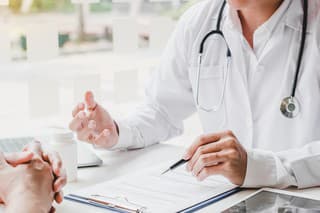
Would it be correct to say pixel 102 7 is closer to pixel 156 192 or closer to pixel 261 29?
pixel 261 29

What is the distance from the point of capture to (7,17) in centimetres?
238

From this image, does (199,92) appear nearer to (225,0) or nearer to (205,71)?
(205,71)

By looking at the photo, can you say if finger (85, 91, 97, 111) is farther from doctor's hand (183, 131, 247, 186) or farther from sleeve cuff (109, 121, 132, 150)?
doctor's hand (183, 131, 247, 186)

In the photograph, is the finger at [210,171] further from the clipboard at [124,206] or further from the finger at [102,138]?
the finger at [102,138]

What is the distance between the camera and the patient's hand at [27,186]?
3.55 ft

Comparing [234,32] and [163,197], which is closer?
[163,197]

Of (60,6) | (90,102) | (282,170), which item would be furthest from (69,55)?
(282,170)

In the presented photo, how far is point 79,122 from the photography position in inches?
61.2

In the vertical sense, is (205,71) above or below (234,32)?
below

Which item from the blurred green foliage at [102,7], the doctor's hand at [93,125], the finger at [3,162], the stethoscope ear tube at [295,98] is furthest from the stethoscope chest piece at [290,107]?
the blurred green foliage at [102,7]

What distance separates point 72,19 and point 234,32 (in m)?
1.41

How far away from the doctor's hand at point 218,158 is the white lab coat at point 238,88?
8.5 inches

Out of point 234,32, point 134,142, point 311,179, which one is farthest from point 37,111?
point 311,179

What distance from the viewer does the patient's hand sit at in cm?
108
